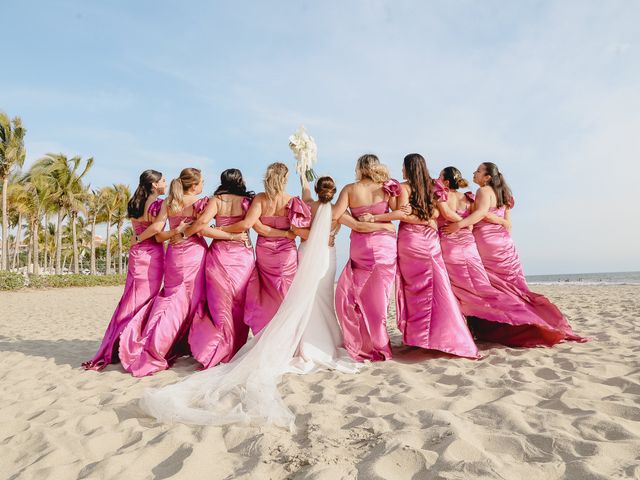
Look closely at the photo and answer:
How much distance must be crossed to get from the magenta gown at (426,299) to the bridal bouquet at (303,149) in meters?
1.26

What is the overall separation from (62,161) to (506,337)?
106ft

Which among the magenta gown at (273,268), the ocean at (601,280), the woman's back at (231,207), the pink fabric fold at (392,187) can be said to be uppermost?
the pink fabric fold at (392,187)

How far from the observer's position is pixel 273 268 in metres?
5.05

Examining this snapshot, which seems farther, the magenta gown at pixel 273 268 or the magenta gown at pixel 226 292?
the magenta gown at pixel 273 268

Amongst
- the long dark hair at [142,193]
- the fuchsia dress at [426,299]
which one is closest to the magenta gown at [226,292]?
the long dark hair at [142,193]

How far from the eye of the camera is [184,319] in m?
5.01

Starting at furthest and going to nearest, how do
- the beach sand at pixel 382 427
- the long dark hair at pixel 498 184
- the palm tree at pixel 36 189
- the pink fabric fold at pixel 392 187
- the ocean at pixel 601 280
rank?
the ocean at pixel 601 280, the palm tree at pixel 36 189, the long dark hair at pixel 498 184, the pink fabric fold at pixel 392 187, the beach sand at pixel 382 427

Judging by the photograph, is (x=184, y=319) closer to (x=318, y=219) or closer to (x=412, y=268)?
(x=318, y=219)

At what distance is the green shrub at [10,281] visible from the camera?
2038 centimetres

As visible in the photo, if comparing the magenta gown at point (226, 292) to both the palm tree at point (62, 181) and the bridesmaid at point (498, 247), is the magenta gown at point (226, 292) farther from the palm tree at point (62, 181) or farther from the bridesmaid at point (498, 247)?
the palm tree at point (62, 181)

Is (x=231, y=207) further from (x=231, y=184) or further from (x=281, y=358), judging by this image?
(x=281, y=358)

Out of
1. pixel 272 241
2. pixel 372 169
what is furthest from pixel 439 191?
pixel 272 241

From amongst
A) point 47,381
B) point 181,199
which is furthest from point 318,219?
point 47,381

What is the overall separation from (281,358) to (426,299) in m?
1.67
